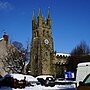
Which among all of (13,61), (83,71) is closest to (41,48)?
(13,61)

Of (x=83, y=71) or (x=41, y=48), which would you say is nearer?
(x=83, y=71)

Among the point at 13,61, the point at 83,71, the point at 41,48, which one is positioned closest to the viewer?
the point at 83,71

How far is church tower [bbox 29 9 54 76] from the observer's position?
355 feet

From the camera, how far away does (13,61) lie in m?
66.1

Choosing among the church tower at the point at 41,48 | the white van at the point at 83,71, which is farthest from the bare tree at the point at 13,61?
the white van at the point at 83,71

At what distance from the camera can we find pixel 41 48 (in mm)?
110750

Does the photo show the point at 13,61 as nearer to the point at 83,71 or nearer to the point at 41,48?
the point at 41,48

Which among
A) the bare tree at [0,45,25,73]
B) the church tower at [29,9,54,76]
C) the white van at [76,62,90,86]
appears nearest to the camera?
the white van at [76,62,90,86]

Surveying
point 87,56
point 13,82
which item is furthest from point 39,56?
point 13,82

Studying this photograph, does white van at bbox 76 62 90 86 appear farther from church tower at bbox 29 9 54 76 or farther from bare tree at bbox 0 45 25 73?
church tower at bbox 29 9 54 76

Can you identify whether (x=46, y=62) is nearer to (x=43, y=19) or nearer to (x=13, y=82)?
(x=43, y=19)

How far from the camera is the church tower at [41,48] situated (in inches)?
4259

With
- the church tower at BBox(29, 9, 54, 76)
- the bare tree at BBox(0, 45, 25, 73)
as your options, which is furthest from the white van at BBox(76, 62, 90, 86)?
the church tower at BBox(29, 9, 54, 76)

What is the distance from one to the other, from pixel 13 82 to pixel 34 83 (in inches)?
282
